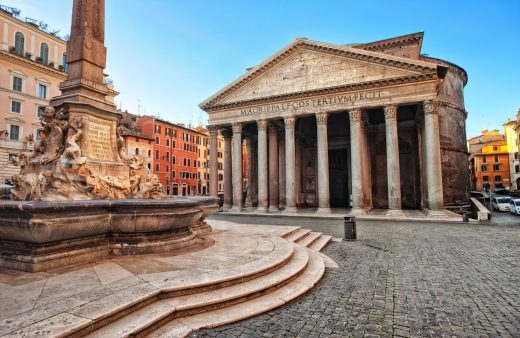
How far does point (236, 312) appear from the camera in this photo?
3.61 metres

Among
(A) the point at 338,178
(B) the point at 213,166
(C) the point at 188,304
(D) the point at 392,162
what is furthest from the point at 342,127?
(C) the point at 188,304

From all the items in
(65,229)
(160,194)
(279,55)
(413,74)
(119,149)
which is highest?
(279,55)

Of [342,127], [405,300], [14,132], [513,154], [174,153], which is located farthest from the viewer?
[513,154]

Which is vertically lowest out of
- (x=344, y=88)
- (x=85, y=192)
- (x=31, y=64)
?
(x=85, y=192)

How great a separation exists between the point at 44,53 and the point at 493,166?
80.7 meters

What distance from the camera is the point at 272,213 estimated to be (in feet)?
70.8

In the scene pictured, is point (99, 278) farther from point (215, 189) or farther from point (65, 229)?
point (215, 189)

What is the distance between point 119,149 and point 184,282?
4.42 meters

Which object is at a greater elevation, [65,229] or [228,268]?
[65,229]

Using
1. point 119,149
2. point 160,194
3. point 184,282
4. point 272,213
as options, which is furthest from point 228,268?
point 272,213

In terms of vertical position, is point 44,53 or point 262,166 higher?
point 44,53

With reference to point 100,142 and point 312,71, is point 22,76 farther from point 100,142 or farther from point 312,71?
point 100,142

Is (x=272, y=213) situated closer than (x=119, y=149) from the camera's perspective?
No

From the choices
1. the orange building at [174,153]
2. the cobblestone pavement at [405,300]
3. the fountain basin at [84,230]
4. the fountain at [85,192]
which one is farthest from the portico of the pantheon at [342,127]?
the orange building at [174,153]
